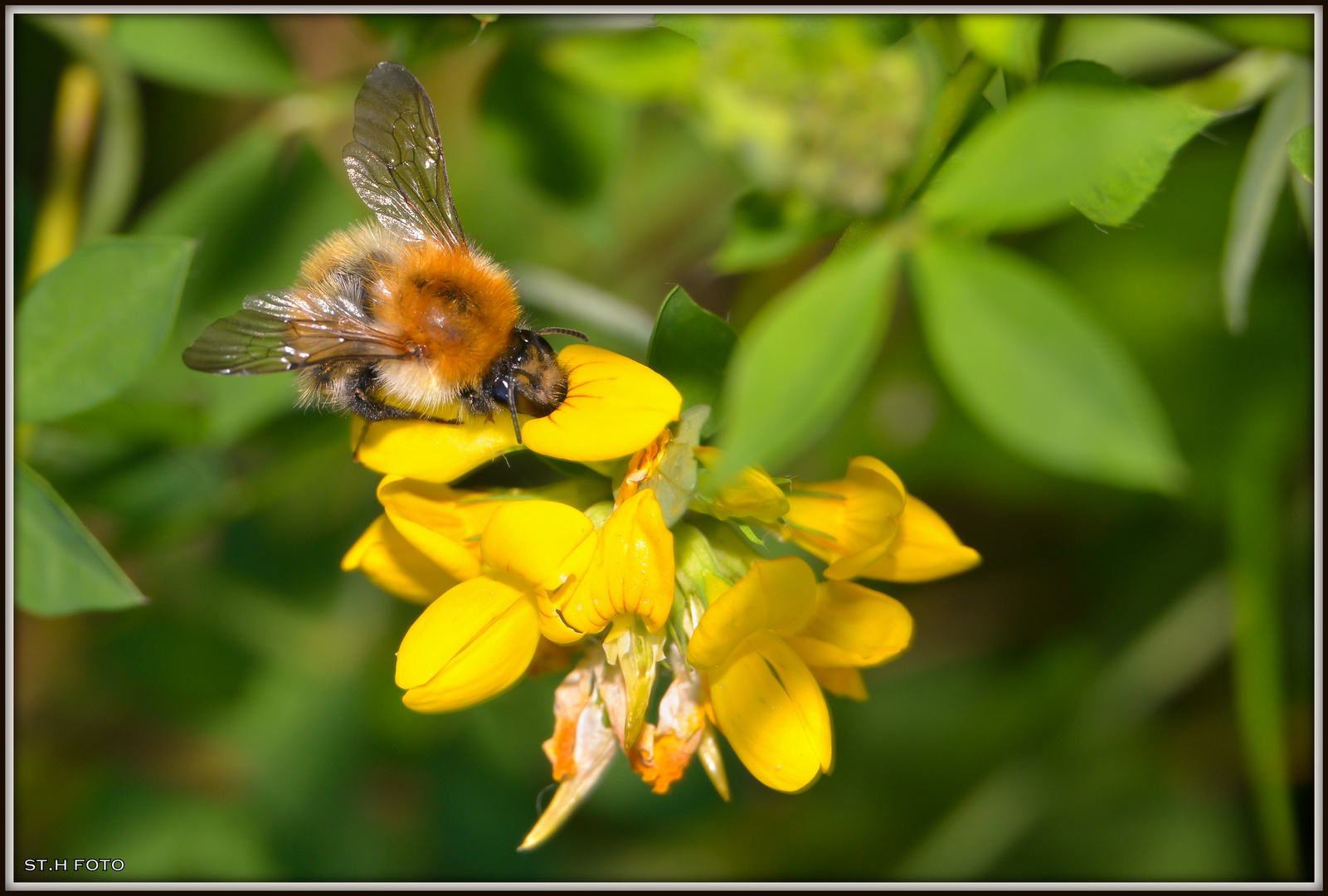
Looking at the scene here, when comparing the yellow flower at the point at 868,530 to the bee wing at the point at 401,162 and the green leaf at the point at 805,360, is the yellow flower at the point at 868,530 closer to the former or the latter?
the green leaf at the point at 805,360

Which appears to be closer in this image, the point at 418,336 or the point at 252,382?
the point at 418,336

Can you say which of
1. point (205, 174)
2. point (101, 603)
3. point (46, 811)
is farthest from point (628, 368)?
point (46, 811)

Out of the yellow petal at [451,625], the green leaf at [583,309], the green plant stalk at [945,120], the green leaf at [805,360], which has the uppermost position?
the green plant stalk at [945,120]

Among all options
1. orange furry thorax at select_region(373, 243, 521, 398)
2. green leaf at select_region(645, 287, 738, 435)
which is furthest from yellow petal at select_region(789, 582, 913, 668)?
orange furry thorax at select_region(373, 243, 521, 398)

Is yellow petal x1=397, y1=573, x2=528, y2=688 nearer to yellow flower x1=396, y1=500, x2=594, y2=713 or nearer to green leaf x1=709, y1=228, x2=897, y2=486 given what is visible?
yellow flower x1=396, y1=500, x2=594, y2=713

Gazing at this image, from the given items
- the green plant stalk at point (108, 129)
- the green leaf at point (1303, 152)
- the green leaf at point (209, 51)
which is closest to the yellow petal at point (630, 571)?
the green leaf at point (1303, 152)

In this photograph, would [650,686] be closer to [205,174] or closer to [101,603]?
[101,603]
